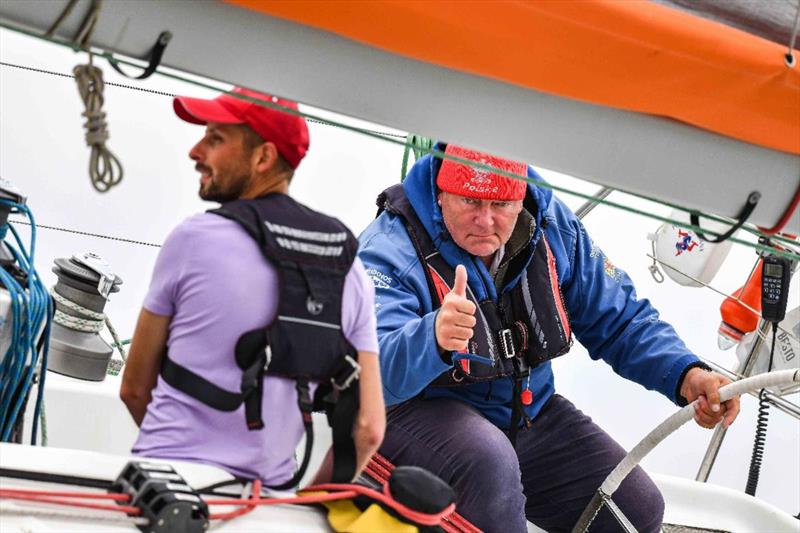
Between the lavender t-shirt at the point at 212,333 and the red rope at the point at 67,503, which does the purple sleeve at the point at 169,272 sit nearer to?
the lavender t-shirt at the point at 212,333

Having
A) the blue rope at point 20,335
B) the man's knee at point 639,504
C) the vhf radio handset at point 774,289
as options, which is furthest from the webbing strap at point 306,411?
the vhf radio handset at point 774,289

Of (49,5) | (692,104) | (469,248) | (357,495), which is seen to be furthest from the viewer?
(469,248)

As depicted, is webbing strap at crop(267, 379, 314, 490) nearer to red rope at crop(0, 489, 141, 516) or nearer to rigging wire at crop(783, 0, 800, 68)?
red rope at crop(0, 489, 141, 516)

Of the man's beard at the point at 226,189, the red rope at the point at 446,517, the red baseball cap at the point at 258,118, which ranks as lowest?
the red rope at the point at 446,517

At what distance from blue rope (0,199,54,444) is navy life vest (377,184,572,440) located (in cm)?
77

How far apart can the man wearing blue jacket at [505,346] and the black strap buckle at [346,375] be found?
0.47 meters

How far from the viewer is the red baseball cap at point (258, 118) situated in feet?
6.30

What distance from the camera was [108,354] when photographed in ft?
8.81

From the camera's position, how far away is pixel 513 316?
2670 mm

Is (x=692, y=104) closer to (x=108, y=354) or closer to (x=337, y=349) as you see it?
(x=337, y=349)

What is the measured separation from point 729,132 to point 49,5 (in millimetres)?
799

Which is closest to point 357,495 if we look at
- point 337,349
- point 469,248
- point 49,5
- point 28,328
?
point 337,349

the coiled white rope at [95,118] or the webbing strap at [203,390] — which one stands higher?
the coiled white rope at [95,118]

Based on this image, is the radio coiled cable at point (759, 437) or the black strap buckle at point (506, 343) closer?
the black strap buckle at point (506, 343)
